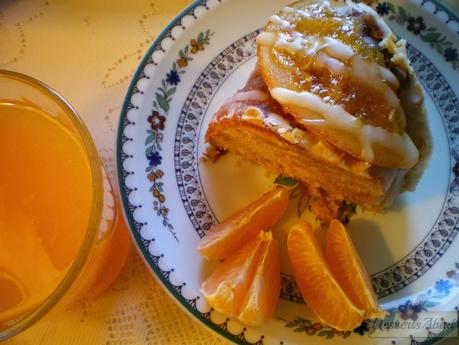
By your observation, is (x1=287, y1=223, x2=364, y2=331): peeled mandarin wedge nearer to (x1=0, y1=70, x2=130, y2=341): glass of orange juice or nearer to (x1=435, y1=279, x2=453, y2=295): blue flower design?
(x1=435, y1=279, x2=453, y2=295): blue flower design

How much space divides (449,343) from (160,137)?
126 cm

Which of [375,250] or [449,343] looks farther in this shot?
[375,250]

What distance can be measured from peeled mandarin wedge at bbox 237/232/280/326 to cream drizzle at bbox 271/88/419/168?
43 centimetres

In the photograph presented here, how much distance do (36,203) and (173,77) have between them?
760 millimetres

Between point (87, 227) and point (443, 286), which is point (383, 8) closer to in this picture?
point (443, 286)

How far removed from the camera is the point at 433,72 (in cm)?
198

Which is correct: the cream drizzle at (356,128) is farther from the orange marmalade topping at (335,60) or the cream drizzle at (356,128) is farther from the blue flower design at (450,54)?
the blue flower design at (450,54)

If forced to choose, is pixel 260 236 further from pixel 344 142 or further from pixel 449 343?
pixel 449 343

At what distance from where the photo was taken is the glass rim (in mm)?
1369

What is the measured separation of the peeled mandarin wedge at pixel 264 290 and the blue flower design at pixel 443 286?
1.83 ft

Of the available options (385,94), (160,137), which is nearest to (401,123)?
(385,94)

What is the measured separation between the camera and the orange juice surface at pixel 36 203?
1.53 metres

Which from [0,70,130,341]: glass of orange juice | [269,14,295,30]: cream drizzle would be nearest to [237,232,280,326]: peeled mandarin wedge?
[0,70,130,341]: glass of orange juice

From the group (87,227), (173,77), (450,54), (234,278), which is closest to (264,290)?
(234,278)
